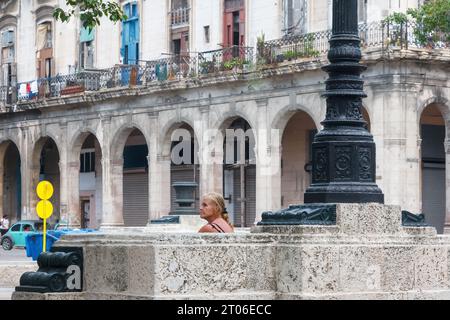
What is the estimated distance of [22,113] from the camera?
181 ft

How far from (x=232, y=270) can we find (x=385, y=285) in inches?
56.9

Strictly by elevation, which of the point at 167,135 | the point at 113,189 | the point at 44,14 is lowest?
the point at 113,189

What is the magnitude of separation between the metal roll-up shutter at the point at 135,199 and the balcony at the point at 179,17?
6.04 metres

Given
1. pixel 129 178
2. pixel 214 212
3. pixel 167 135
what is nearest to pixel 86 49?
pixel 129 178

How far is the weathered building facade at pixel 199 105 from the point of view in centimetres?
3862

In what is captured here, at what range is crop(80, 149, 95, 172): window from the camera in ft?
182

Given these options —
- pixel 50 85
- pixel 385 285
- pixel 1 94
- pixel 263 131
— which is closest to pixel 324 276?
pixel 385 285

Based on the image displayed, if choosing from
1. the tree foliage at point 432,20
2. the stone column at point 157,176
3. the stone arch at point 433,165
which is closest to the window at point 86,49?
the stone column at point 157,176

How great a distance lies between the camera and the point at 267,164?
140ft

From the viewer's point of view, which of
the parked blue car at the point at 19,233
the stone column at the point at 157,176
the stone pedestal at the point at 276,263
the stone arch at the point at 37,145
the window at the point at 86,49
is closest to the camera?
A: the stone pedestal at the point at 276,263

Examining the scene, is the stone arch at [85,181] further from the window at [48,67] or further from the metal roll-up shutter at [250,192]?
the metal roll-up shutter at [250,192]

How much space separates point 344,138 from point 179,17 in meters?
35.0

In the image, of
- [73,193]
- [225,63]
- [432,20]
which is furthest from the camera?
[73,193]

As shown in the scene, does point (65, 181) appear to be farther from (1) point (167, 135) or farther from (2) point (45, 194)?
(2) point (45, 194)
